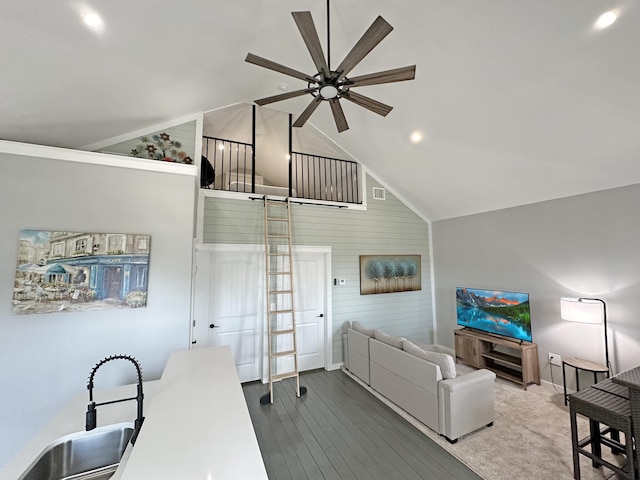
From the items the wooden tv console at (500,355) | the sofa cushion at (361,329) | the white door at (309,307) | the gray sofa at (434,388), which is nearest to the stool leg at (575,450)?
the gray sofa at (434,388)

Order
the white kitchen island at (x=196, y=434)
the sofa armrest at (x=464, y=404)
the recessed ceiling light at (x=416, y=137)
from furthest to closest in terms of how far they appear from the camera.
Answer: the recessed ceiling light at (x=416, y=137)
the sofa armrest at (x=464, y=404)
the white kitchen island at (x=196, y=434)

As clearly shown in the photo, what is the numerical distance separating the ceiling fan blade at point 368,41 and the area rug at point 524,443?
11.8 ft

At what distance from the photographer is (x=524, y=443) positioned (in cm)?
274

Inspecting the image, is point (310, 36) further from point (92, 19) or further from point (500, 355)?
point (500, 355)

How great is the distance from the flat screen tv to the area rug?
929 millimetres

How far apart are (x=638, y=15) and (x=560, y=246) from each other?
2867 millimetres

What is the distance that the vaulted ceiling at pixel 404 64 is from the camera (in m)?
2.04

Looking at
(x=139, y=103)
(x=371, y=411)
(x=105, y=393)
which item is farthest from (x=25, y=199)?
(x=371, y=411)

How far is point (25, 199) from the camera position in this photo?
2482mm

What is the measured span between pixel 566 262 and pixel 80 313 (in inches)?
237

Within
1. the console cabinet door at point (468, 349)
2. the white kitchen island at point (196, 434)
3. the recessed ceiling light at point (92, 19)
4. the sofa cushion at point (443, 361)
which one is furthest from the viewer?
the console cabinet door at point (468, 349)

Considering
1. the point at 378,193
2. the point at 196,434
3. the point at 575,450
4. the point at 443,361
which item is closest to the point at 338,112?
the point at 196,434

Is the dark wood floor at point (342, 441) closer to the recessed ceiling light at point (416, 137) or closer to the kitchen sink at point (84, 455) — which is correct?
the kitchen sink at point (84, 455)

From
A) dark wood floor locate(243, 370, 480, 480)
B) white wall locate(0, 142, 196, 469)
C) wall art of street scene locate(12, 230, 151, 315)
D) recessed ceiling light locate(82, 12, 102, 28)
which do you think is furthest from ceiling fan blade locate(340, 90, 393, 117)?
dark wood floor locate(243, 370, 480, 480)
